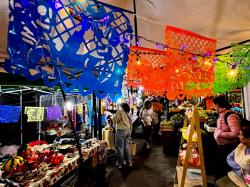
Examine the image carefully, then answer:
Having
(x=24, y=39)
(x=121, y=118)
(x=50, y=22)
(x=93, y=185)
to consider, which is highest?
(x=50, y=22)

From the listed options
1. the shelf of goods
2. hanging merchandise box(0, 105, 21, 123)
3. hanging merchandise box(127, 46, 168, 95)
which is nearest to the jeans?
the shelf of goods

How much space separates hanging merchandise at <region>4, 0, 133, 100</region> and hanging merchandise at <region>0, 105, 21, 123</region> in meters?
4.92

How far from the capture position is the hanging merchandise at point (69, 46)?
1082mm

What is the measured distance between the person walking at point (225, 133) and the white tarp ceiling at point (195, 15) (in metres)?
1.52

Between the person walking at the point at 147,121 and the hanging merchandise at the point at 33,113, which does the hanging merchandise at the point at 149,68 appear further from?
the person walking at the point at 147,121

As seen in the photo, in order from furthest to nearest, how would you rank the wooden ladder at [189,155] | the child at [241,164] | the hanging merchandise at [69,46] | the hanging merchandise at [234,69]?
1. the hanging merchandise at [234,69]
2. the wooden ladder at [189,155]
3. the child at [241,164]
4. the hanging merchandise at [69,46]

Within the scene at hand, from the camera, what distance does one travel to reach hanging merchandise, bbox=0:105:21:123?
5.27 m

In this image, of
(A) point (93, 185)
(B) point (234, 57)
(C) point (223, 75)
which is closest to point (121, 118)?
(A) point (93, 185)

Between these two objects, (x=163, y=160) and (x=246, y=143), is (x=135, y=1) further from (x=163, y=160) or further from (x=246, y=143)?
(x=163, y=160)

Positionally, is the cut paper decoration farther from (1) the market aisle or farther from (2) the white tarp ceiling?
(2) the white tarp ceiling

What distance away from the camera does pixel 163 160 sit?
6.91 m

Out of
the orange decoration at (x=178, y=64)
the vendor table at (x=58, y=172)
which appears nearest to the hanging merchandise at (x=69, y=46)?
the orange decoration at (x=178, y=64)

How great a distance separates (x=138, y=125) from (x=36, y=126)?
19.9ft

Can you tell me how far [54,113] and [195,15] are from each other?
5.79 meters
